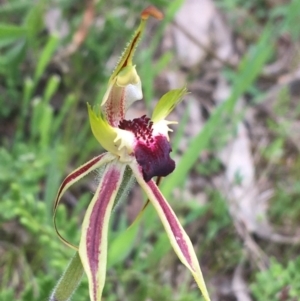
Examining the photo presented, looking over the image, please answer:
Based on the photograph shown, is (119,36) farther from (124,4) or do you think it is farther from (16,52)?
(16,52)

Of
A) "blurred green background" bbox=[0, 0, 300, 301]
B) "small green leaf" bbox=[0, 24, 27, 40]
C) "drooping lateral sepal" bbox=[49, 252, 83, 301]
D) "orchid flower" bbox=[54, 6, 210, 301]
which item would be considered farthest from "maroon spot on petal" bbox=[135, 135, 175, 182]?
"small green leaf" bbox=[0, 24, 27, 40]

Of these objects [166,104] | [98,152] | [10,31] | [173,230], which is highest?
[10,31]

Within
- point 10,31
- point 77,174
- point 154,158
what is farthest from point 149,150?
point 10,31

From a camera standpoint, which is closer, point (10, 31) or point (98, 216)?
point (98, 216)

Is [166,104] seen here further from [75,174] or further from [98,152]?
[98,152]

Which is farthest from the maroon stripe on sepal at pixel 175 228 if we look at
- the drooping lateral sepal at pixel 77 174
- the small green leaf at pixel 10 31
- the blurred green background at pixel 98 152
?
the small green leaf at pixel 10 31

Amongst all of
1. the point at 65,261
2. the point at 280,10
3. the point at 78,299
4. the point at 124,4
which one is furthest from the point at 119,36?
the point at 78,299
